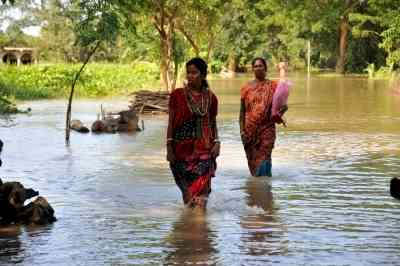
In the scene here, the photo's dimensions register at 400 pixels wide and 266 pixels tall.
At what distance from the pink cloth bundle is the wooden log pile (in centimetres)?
1353

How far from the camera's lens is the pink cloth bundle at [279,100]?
10516 mm

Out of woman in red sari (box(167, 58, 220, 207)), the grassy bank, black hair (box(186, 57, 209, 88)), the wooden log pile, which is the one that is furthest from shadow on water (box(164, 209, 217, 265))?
the grassy bank

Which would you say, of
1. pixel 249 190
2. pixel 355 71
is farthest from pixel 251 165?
pixel 355 71

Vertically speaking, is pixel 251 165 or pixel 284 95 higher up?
pixel 284 95

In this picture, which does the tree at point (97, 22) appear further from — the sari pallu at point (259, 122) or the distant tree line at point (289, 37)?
the distant tree line at point (289, 37)

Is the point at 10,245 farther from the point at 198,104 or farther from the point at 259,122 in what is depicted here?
the point at 259,122

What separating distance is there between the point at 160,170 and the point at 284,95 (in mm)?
2490

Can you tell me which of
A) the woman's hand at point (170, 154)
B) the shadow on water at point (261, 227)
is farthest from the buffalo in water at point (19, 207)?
the shadow on water at point (261, 227)

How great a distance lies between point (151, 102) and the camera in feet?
79.3

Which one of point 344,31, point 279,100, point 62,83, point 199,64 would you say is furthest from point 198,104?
point 344,31

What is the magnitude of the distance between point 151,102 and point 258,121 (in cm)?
1361

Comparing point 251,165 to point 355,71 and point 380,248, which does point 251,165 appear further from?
point 355,71

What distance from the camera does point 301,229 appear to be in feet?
25.5

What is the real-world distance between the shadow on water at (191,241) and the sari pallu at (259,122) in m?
2.34
